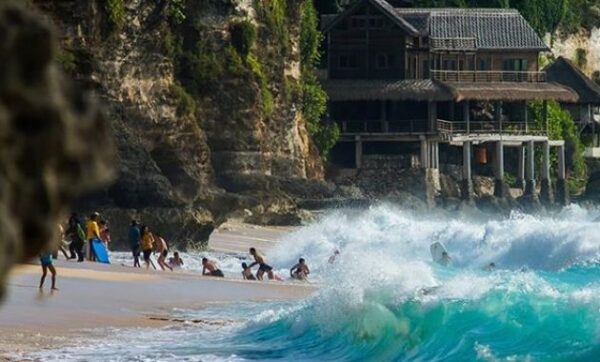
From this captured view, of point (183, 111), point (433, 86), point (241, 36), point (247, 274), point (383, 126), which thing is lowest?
point (383, 126)

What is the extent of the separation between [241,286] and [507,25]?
49161 mm

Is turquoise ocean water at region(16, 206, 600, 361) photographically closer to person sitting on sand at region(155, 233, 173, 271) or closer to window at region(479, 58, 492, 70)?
person sitting on sand at region(155, 233, 173, 271)

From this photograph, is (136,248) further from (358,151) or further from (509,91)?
(509,91)

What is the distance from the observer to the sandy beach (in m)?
20.6

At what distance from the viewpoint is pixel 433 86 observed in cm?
7269

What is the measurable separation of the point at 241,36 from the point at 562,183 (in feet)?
92.5

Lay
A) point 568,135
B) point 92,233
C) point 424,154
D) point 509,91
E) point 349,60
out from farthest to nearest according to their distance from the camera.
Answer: point 568,135 → point 509,91 → point 349,60 → point 424,154 → point 92,233

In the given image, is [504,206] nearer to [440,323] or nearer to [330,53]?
[330,53]

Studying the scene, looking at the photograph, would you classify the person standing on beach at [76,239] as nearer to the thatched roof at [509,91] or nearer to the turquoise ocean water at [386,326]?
the turquoise ocean water at [386,326]

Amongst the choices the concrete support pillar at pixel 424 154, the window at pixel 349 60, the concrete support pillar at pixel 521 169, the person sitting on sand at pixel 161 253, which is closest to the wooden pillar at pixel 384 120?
the concrete support pillar at pixel 424 154

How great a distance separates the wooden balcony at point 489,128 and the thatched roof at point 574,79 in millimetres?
6265

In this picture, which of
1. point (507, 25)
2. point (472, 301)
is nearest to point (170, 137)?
point (472, 301)

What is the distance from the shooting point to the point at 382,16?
73312 millimetres

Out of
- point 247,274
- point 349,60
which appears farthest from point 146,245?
point 349,60
